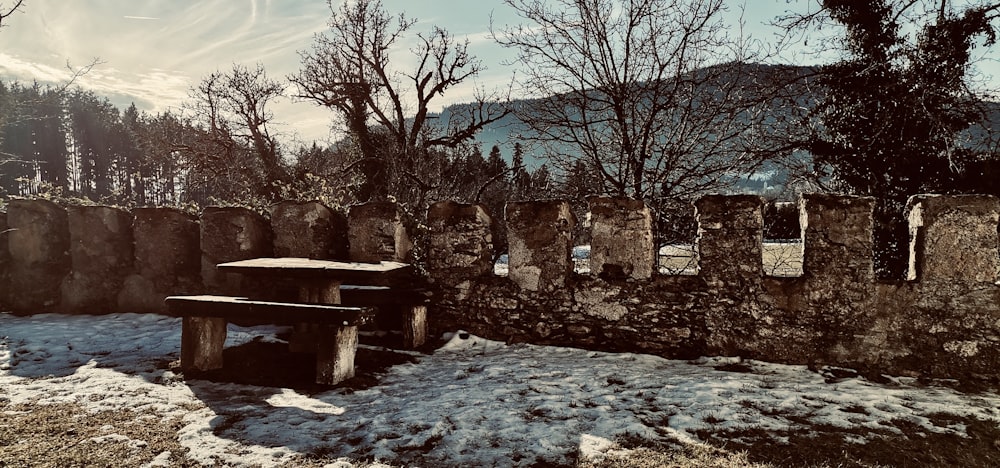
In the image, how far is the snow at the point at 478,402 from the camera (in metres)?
2.62

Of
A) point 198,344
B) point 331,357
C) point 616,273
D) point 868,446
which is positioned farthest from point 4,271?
point 868,446

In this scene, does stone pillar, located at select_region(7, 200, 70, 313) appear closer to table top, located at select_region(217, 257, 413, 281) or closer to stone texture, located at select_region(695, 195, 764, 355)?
table top, located at select_region(217, 257, 413, 281)

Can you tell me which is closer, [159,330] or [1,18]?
[159,330]

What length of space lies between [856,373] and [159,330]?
252 inches

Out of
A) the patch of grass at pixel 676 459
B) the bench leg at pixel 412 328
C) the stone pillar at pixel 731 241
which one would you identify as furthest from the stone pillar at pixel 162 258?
the stone pillar at pixel 731 241

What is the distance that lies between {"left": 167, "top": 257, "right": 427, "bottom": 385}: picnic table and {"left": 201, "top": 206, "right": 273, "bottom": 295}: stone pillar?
4.37ft

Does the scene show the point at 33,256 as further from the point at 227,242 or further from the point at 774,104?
the point at 774,104

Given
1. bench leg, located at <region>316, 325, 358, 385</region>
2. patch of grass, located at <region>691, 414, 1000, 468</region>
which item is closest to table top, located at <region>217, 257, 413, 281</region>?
bench leg, located at <region>316, 325, 358, 385</region>

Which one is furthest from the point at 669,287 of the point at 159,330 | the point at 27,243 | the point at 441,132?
the point at 441,132

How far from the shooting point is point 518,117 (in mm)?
7645

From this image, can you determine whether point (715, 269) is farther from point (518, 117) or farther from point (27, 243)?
point (27, 243)

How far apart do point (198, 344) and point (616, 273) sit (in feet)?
11.5

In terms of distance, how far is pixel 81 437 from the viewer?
2.69 meters

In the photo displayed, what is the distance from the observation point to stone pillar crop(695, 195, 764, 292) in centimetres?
418
